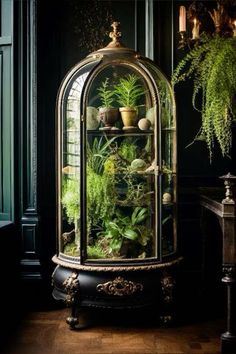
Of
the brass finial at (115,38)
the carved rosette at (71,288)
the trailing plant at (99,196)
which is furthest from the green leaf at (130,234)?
the brass finial at (115,38)

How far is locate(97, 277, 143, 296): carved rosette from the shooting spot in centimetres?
302

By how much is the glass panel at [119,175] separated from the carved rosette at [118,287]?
17 centimetres

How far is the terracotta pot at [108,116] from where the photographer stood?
321 centimetres

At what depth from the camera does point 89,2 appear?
12.2 feet

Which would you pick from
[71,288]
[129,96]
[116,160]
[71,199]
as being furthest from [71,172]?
[71,288]

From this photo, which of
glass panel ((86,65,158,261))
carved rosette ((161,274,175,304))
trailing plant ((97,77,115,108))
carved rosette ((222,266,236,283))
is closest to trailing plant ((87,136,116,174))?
Answer: glass panel ((86,65,158,261))

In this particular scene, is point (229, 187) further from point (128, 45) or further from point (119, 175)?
point (128, 45)

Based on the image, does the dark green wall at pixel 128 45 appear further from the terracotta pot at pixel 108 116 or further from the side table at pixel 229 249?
the side table at pixel 229 249

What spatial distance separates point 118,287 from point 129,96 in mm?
1298

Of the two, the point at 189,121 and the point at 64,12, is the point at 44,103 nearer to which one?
the point at 64,12

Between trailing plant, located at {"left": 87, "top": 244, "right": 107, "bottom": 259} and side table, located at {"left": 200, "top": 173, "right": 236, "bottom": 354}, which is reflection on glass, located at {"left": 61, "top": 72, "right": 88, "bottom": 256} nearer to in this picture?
trailing plant, located at {"left": 87, "top": 244, "right": 107, "bottom": 259}

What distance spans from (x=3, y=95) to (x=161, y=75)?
1.22m

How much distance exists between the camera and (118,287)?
9.92 ft

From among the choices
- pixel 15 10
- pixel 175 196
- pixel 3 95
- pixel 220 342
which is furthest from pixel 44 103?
pixel 220 342
